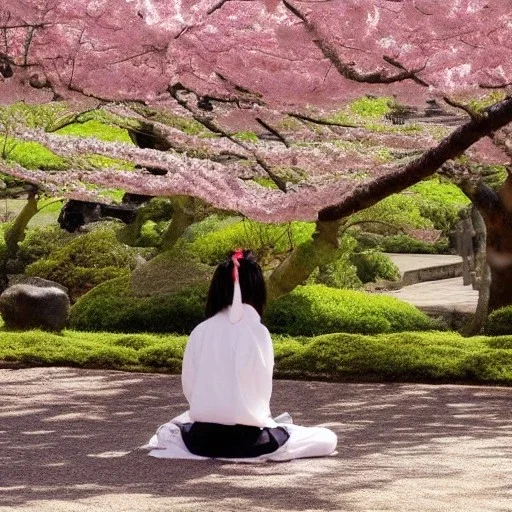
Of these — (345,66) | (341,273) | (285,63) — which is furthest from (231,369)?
(341,273)

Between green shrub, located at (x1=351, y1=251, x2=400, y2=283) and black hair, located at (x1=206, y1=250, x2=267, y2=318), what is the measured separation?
51.3 feet

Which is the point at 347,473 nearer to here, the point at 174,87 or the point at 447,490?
the point at 447,490

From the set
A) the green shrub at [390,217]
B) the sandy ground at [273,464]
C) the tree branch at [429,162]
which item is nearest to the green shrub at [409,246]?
the green shrub at [390,217]

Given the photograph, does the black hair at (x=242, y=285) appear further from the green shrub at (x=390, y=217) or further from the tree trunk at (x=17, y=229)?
the tree trunk at (x=17, y=229)

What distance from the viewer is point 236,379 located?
351 inches

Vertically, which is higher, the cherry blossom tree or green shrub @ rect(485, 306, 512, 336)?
the cherry blossom tree

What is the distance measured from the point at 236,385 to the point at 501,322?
9.16 metres

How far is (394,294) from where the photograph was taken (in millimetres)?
23375

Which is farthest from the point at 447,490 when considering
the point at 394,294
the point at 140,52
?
the point at 394,294

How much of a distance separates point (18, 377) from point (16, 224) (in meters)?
11.3

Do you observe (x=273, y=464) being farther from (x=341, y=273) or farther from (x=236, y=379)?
(x=341, y=273)

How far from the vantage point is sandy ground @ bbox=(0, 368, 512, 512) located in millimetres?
7344

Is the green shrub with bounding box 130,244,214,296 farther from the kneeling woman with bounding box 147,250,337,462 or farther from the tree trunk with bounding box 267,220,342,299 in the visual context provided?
the kneeling woman with bounding box 147,250,337,462

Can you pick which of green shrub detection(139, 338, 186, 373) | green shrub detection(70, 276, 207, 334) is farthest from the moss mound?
green shrub detection(139, 338, 186, 373)
